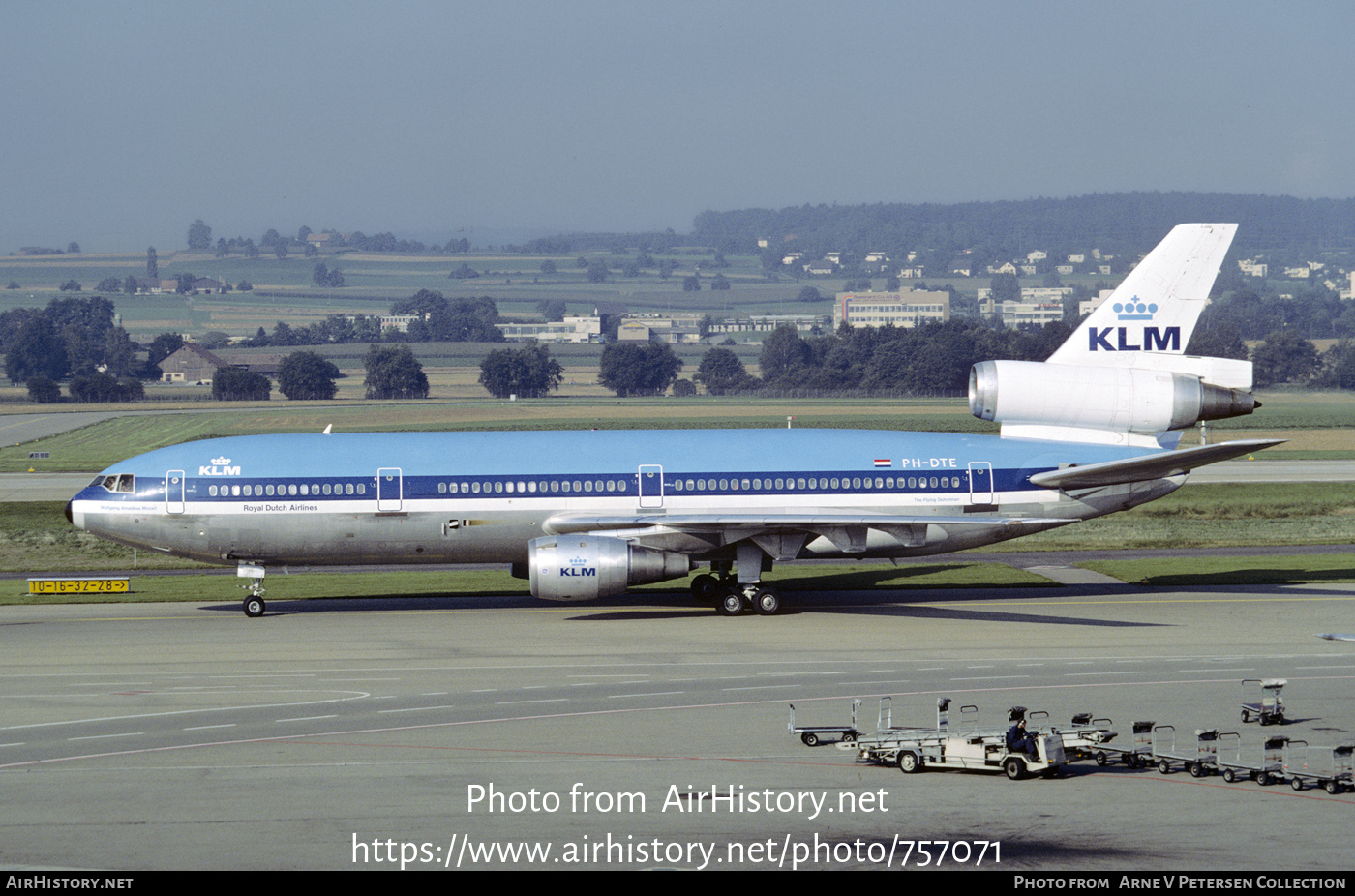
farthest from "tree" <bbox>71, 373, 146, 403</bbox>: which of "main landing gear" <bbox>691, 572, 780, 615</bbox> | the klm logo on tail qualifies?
the klm logo on tail

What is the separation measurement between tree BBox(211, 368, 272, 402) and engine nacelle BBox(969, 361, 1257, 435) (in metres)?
140

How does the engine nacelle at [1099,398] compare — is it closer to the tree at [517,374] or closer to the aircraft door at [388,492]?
the aircraft door at [388,492]

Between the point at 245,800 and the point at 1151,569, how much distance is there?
37.3m

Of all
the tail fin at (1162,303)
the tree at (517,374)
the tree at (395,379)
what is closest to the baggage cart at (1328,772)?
the tail fin at (1162,303)

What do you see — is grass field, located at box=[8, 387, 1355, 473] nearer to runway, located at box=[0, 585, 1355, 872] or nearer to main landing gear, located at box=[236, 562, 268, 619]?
main landing gear, located at box=[236, 562, 268, 619]

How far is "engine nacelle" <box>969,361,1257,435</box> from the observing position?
1615 inches

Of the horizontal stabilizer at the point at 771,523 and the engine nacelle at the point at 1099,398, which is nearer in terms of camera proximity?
the horizontal stabilizer at the point at 771,523

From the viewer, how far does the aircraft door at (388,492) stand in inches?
1599

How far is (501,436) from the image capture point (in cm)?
4294

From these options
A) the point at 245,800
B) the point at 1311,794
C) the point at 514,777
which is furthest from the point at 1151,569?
the point at 245,800

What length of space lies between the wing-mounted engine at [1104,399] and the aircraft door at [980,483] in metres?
1.91

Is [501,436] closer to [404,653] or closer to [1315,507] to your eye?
[404,653]

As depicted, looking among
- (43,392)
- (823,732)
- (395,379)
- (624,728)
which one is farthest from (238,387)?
(823,732)

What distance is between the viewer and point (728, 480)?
135 feet
